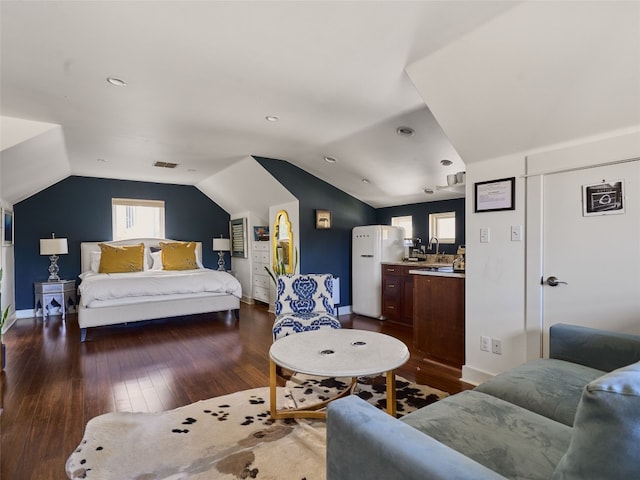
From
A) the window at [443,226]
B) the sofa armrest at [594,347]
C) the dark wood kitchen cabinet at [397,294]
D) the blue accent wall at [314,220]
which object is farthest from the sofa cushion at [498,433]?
the blue accent wall at [314,220]

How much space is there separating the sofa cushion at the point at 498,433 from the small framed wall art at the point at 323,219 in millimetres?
3852

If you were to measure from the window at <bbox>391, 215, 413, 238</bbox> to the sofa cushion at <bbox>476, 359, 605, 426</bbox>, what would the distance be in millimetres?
3696

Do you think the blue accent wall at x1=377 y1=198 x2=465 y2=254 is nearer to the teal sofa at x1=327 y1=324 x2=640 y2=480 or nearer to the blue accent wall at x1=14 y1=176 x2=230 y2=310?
the teal sofa at x1=327 y1=324 x2=640 y2=480

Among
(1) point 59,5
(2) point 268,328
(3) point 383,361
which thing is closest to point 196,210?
(2) point 268,328

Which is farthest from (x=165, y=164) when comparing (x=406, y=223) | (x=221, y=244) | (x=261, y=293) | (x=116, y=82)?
(x=406, y=223)

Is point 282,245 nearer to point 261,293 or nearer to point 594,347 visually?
point 261,293

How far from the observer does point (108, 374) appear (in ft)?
9.86

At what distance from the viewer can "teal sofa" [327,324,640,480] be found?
720 mm

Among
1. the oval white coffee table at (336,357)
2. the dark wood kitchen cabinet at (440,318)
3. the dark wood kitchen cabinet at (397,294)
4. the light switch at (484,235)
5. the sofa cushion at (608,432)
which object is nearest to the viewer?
the sofa cushion at (608,432)

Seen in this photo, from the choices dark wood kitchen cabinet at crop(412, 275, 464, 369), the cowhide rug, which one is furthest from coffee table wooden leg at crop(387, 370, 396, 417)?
dark wood kitchen cabinet at crop(412, 275, 464, 369)

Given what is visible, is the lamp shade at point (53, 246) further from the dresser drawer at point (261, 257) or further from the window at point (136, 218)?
the dresser drawer at point (261, 257)

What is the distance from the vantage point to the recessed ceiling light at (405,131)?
3409 millimetres

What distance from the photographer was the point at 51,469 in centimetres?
172

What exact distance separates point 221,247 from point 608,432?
21.6ft
